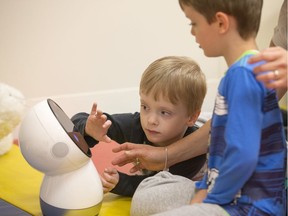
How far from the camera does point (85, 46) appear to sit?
1.82 metres

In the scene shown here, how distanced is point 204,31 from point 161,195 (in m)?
0.33

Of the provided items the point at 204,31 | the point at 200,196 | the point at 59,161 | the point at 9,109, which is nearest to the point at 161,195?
the point at 200,196

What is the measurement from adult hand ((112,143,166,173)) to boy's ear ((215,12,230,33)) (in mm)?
367

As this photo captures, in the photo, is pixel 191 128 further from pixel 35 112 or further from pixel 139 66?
pixel 139 66

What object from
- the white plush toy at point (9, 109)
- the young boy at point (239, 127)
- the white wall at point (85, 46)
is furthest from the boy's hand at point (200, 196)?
the white wall at point (85, 46)

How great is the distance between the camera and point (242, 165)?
663mm

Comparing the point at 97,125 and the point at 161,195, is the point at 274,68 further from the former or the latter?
the point at 97,125

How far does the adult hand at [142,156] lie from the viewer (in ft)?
3.22

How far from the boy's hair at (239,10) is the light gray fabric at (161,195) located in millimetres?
320

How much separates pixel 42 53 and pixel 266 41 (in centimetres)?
120

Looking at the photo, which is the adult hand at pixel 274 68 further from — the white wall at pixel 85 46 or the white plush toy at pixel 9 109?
the white wall at pixel 85 46

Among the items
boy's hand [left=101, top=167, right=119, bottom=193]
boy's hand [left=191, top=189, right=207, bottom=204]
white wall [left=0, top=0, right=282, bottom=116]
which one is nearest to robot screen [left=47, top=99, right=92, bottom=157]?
boy's hand [left=101, top=167, right=119, bottom=193]

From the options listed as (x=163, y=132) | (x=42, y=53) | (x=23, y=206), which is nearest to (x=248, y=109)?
(x=163, y=132)

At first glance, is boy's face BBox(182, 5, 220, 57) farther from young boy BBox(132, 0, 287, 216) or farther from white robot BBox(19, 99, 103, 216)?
white robot BBox(19, 99, 103, 216)
